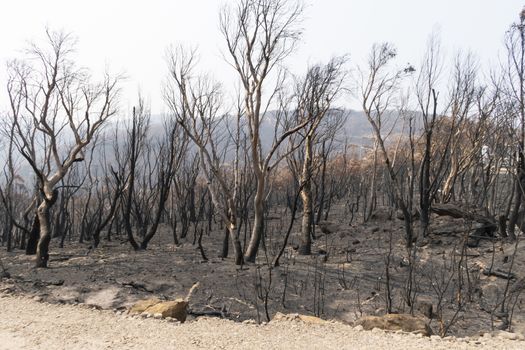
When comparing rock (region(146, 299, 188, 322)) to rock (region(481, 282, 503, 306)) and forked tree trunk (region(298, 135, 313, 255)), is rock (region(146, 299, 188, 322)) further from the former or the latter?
rock (region(481, 282, 503, 306))

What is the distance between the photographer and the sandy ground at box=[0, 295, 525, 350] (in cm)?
418

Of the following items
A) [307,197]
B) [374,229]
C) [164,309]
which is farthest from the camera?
[374,229]

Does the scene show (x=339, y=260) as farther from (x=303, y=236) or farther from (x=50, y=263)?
(x=50, y=263)

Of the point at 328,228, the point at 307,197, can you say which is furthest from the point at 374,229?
the point at 307,197

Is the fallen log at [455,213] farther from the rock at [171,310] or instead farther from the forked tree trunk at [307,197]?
the rock at [171,310]

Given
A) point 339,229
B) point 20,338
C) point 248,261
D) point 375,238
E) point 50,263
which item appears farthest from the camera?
point 339,229

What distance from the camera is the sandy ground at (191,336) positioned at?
418 cm

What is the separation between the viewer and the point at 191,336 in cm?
452

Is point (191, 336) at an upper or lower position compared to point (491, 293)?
upper

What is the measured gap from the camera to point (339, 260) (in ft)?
36.7

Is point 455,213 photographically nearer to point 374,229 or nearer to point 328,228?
point 374,229

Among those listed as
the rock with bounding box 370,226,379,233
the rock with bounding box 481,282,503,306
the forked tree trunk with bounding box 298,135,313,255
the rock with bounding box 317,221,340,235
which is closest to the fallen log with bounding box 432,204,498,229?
the rock with bounding box 370,226,379,233

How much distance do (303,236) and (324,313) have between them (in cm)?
440

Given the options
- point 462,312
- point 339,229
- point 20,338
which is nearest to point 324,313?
point 462,312
